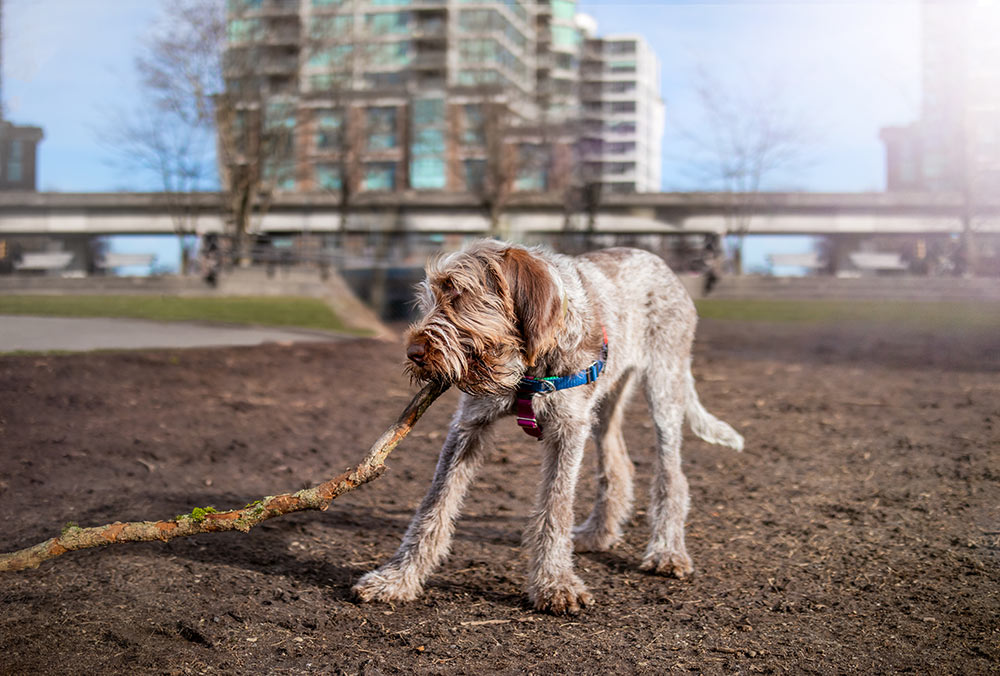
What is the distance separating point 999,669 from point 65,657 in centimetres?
352

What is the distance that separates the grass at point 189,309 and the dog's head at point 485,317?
10.9m

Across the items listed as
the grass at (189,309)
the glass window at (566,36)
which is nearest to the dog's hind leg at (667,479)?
the grass at (189,309)

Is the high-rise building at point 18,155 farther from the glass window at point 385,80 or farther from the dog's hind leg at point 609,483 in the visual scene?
the glass window at point 385,80

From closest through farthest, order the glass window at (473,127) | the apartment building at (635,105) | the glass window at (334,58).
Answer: the glass window at (334,58)
the glass window at (473,127)
the apartment building at (635,105)

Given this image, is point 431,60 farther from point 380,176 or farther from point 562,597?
point 562,597

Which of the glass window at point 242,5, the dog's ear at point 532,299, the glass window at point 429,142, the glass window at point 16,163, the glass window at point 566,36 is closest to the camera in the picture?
the dog's ear at point 532,299

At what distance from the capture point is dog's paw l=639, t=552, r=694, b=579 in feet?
13.7

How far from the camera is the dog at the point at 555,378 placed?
333cm

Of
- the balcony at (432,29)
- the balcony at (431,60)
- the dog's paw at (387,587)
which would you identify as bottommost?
the dog's paw at (387,587)

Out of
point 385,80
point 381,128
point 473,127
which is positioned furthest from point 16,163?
point 385,80

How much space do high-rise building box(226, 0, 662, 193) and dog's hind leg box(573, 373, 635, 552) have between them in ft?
87.3

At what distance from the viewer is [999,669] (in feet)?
9.84

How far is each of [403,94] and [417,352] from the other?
38.2 meters

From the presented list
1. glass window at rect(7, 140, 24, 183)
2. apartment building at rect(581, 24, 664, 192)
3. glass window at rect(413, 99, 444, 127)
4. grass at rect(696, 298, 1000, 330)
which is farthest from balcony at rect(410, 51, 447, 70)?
apartment building at rect(581, 24, 664, 192)
